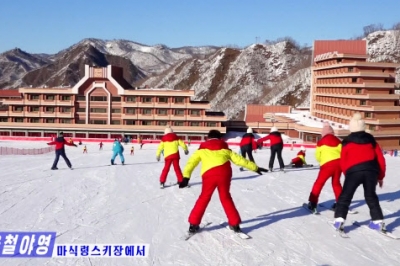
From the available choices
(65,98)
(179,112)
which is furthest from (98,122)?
(179,112)

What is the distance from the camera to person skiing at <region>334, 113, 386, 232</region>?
596 centimetres

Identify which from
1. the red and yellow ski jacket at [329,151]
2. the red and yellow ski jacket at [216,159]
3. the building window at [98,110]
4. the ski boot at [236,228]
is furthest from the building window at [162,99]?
the ski boot at [236,228]

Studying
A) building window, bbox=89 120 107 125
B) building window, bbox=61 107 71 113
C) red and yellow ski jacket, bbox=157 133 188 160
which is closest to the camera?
red and yellow ski jacket, bbox=157 133 188 160

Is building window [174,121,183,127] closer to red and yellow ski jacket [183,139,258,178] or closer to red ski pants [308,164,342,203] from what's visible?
red ski pants [308,164,342,203]

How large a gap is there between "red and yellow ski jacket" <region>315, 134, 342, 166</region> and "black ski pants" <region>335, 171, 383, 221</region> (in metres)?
1.50

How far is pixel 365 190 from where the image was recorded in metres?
6.07

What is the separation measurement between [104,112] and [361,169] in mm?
56013

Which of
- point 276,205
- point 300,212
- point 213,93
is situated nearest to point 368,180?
point 300,212

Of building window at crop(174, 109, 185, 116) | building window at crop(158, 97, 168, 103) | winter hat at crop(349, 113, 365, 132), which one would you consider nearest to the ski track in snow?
winter hat at crop(349, 113, 365, 132)

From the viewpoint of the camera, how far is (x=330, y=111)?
206ft

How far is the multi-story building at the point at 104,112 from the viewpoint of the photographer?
187ft

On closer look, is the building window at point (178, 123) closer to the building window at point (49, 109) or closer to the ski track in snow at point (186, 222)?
the building window at point (49, 109)

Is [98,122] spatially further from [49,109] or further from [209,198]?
[209,198]

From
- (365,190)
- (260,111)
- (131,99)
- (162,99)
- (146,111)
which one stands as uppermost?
(162,99)
